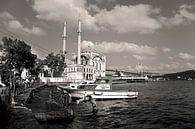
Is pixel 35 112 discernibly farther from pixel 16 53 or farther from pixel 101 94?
pixel 16 53

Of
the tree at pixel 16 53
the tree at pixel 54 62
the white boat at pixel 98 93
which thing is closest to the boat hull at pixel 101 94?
the white boat at pixel 98 93

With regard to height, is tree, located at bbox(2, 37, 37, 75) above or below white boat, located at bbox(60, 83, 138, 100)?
above

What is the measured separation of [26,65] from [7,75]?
5.15 meters

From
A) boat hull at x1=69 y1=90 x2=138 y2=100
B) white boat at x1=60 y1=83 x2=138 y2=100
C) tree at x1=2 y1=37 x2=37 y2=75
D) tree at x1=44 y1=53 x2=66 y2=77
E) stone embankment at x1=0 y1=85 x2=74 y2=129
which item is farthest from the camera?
tree at x1=44 y1=53 x2=66 y2=77

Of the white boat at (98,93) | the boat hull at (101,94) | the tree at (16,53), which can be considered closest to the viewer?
the boat hull at (101,94)

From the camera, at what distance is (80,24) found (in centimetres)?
14675

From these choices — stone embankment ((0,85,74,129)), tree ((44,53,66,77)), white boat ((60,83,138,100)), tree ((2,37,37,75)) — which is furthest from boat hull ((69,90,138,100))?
tree ((44,53,66,77))

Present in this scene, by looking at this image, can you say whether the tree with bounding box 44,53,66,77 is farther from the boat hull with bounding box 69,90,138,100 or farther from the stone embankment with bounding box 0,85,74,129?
the stone embankment with bounding box 0,85,74,129

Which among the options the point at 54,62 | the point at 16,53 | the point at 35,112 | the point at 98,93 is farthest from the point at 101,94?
the point at 54,62

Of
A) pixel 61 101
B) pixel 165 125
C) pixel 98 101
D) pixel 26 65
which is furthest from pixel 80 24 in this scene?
pixel 165 125

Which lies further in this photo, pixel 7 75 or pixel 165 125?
pixel 7 75

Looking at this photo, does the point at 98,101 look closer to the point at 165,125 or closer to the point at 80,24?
the point at 165,125

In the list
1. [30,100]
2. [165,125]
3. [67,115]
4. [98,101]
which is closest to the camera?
[165,125]

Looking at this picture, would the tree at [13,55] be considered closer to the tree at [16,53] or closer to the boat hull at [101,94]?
the tree at [16,53]
